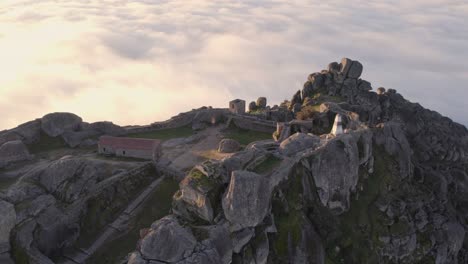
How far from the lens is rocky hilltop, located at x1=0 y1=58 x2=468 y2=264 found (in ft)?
121

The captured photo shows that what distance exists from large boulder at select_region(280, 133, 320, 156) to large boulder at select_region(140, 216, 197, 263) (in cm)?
1682

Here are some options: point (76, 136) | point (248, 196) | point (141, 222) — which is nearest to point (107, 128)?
point (76, 136)


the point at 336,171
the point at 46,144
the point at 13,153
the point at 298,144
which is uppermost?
the point at 298,144

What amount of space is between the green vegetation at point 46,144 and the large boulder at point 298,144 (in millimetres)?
36314

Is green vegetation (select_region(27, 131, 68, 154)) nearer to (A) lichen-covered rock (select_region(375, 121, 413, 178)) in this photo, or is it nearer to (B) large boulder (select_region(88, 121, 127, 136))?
(B) large boulder (select_region(88, 121, 127, 136))

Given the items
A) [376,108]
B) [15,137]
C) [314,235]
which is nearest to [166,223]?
[314,235]

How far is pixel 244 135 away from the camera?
209 ft

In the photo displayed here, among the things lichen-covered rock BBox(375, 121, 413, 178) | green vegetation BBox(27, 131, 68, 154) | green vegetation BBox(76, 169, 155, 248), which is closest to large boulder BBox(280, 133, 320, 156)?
lichen-covered rock BBox(375, 121, 413, 178)

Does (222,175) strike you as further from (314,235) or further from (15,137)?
(15,137)

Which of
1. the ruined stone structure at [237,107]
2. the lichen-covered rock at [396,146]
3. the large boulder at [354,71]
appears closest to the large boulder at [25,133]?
the ruined stone structure at [237,107]

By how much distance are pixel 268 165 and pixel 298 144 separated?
6309 mm

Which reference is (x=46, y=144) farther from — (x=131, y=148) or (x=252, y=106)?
(x=252, y=106)

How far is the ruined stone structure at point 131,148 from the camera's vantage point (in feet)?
175

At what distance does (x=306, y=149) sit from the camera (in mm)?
45875
